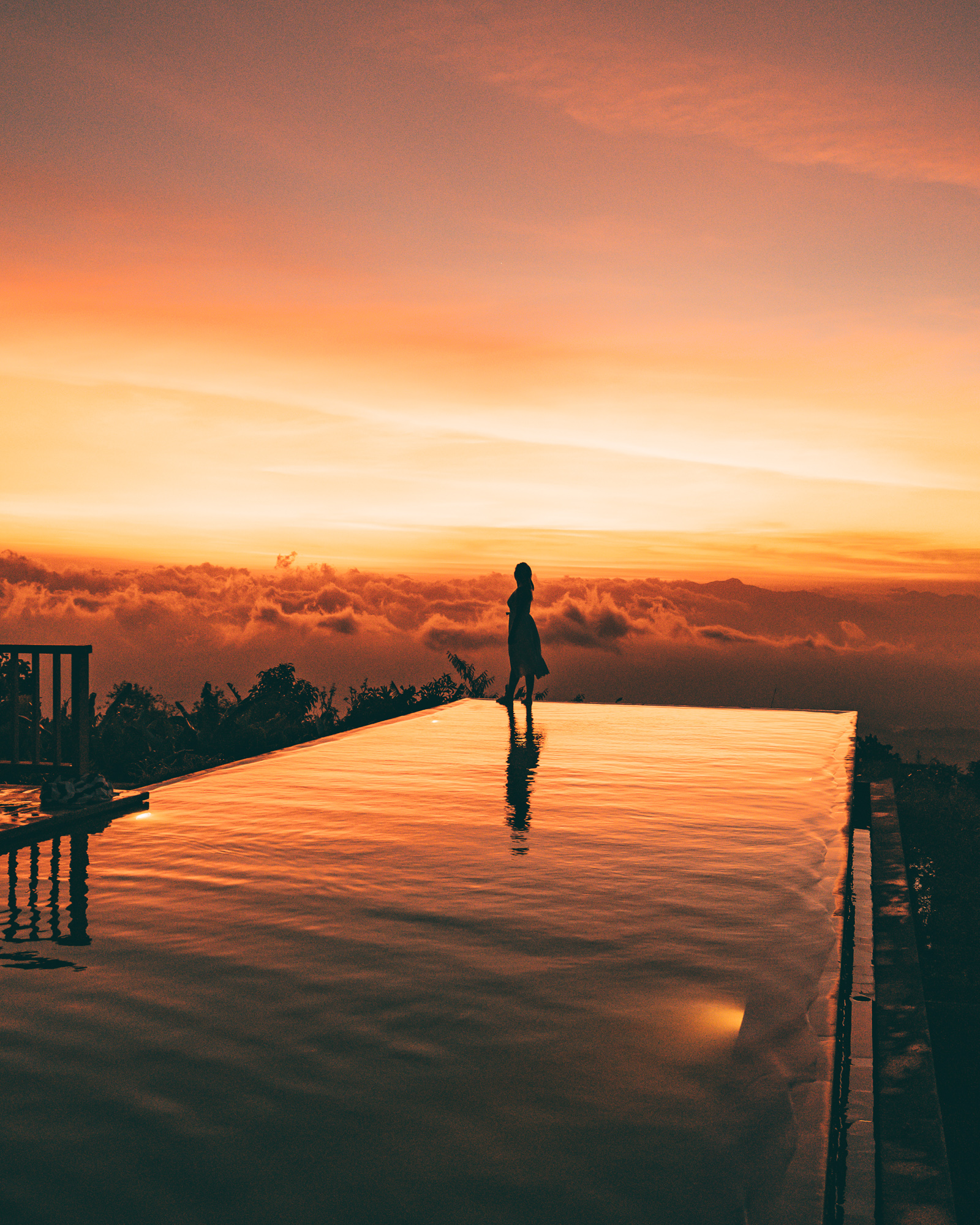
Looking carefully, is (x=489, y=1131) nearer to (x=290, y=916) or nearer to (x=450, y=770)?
(x=290, y=916)

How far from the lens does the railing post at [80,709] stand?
6.77m

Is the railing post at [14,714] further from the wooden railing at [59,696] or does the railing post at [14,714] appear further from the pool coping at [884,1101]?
the pool coping at [884,1101]

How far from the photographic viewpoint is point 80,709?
6844 millimetres

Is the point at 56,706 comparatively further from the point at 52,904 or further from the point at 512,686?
the point at 512,686

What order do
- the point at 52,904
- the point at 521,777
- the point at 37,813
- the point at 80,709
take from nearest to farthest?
the point at 52,904 < the point at 37,813 < the point at 80,709 < the point at 521,777

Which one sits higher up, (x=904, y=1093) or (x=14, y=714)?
(x=14, y=714)

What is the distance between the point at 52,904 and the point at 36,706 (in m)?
2.53

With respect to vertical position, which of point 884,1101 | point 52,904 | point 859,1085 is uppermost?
point 52,904

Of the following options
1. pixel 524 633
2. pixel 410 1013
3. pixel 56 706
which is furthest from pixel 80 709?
pixel 524 633

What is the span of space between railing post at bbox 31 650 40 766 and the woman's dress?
5.65 meters

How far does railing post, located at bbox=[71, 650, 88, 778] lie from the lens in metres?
6.77

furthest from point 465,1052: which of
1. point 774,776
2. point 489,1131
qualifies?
point 774,776

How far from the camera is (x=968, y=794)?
80.1 feet

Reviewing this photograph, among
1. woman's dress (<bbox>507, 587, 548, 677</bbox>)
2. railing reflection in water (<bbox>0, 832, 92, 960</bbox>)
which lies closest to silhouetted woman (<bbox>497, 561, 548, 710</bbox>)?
woman's dress (<bbox>507, 587, 548, 677</bbox>)
